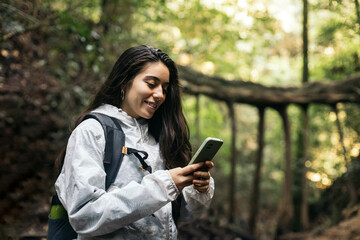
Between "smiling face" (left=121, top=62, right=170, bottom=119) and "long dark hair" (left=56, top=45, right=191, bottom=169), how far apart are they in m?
0.05

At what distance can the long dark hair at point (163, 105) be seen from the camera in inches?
73.2

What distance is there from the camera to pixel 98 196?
1.37 metres

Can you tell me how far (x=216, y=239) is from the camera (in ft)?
18.0

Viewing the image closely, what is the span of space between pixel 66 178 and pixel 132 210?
340 mm

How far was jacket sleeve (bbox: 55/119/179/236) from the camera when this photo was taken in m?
1.35

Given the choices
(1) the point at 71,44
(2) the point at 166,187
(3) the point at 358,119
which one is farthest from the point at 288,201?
(2) the point at 166,187

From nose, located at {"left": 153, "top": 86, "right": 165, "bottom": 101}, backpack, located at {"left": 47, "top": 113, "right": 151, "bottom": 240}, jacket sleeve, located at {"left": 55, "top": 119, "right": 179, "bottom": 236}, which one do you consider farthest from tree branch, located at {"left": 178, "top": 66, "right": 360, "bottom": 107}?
jacket sleeve, located at {"left": 55, "top": 119, "right": 179, "bottom": 236}

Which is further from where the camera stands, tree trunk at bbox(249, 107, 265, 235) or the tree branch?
tree trunk at bbox(249, 107, 265, 235)

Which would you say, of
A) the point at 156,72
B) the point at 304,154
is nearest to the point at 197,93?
the point at 304,154

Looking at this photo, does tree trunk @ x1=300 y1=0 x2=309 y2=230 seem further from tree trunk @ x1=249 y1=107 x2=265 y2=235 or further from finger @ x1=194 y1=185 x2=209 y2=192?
finger @ x1=194 y1=185 x2=209 y2=192

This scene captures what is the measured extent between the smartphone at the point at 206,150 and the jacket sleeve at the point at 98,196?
0.56 feet

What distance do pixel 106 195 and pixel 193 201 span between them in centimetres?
65

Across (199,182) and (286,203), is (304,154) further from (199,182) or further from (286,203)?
(199,182)

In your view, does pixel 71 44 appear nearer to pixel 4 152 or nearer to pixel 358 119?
pixel 4 152
